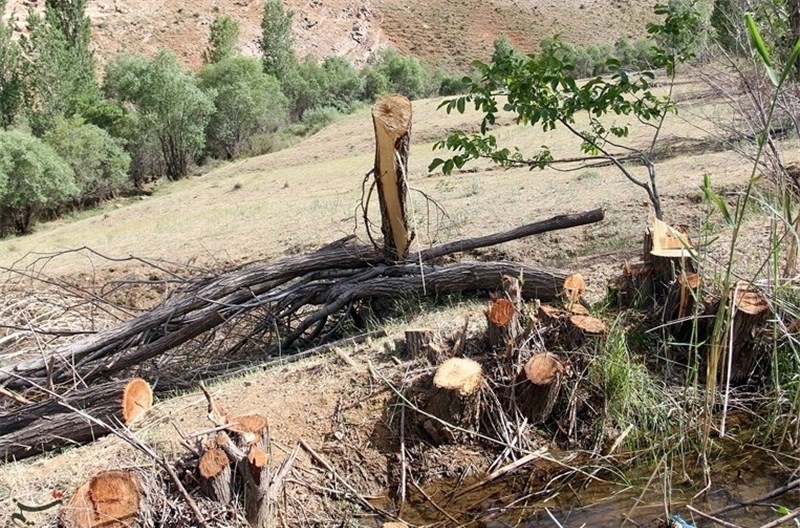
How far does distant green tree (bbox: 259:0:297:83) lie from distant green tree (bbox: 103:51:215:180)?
15.3 metres

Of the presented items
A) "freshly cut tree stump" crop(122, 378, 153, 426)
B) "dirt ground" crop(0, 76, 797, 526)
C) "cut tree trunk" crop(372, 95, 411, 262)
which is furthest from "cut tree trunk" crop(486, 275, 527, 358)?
"freshly cut tree stump" crop(122, 378, 153, 426)

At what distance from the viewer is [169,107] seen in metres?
35.0

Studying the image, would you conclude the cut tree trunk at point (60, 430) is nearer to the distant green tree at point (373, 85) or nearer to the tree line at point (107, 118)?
the tree line at point (107, 118)

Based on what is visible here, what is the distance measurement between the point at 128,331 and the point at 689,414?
14.0ft

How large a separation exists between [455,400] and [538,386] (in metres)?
0.49

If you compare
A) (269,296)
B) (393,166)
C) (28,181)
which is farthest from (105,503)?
(28,181)

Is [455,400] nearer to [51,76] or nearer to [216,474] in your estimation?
[216,474]

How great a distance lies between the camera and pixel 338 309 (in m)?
6.27

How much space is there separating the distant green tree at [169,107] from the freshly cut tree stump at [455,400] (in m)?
33.3

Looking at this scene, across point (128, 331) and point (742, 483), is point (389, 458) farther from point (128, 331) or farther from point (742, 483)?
point (128, 331)

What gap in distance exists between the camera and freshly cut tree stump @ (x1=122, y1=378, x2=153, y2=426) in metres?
4.35

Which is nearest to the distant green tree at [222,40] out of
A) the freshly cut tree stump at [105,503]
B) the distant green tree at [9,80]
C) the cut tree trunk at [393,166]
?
the distant green tree at [9,80]

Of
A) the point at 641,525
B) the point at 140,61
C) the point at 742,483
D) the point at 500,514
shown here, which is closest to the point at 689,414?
the point at 742,483

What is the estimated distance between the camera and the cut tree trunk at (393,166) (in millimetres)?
5602
